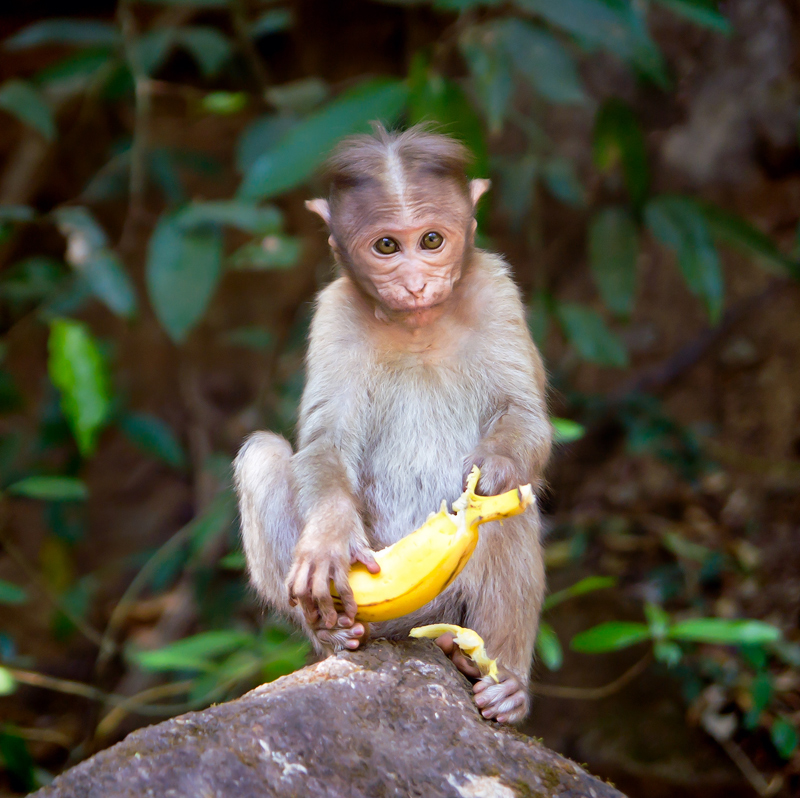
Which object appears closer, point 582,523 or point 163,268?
point 163,268

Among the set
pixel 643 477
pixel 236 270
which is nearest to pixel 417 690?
pixel 643 477

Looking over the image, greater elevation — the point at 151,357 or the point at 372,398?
the point at 372,398

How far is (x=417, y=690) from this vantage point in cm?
259

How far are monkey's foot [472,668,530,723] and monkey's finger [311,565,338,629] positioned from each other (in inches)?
20.3

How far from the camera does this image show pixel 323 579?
9.00ft

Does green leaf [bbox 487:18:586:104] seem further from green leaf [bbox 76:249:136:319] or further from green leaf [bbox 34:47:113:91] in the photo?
green leaf [bbox 34:47:113:91]

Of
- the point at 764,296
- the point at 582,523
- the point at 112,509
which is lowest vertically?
the point at 112,509

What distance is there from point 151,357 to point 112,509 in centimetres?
157

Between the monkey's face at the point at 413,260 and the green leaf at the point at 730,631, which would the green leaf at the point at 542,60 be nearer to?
the monkey's face at the point at 413,260

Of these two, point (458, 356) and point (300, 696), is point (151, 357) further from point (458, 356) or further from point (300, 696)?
point (300, 696)

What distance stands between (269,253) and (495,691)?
377 cm

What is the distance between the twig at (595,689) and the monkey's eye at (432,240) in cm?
267

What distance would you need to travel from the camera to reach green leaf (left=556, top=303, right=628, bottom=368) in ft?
18.3

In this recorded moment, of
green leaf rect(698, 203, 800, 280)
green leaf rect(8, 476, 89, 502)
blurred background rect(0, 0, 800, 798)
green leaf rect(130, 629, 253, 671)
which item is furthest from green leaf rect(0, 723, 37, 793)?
green leaf rect(698, 203, 800, 280)
